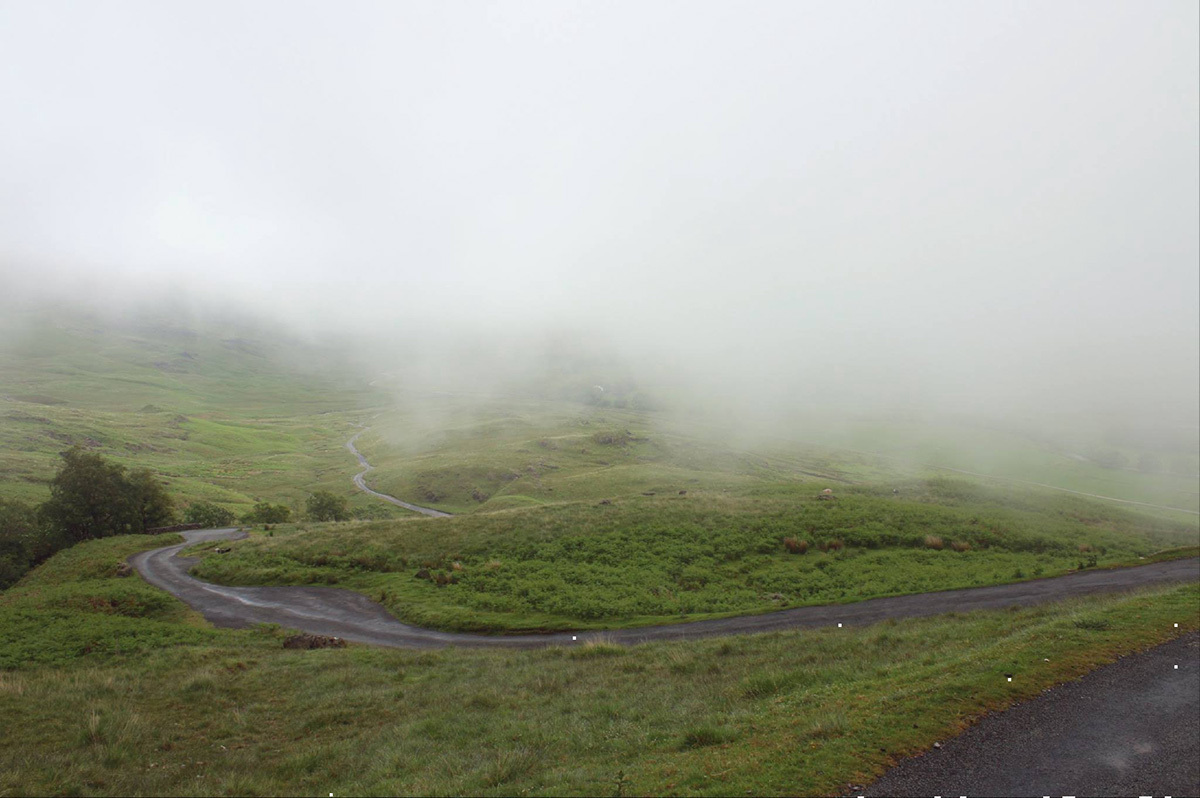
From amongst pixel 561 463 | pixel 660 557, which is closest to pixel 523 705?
pixel 660 557

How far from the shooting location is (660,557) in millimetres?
36844

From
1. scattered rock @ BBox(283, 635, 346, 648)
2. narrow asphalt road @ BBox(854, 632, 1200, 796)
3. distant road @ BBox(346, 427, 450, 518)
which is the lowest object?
distant road @ BBox(346, 427, 450, 518)

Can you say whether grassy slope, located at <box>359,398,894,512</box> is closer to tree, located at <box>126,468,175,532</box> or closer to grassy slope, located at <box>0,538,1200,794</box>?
tree, located at <box>126,468,175,532</box>

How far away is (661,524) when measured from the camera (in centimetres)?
4231

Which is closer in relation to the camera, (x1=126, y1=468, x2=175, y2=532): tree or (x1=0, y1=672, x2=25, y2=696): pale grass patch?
(x1=0, y1=672, x2=25, y2=696): pale grass patch

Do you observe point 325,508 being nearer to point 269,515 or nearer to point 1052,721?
point 269,515

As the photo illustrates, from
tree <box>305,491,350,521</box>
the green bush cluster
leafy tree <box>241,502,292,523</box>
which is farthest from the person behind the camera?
tree <box>305,491,350,521</box>

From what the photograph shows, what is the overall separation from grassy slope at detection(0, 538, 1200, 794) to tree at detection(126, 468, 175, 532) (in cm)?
3973

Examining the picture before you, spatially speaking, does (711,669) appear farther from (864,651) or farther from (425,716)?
(425,716)

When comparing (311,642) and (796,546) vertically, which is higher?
(796,546)

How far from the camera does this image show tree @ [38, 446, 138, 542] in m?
50.2

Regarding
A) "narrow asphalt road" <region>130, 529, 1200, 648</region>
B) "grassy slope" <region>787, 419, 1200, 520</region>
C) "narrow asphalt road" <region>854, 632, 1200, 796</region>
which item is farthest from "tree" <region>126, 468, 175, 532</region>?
"grassy slope" <region>787, 419, 1200, 520</region>

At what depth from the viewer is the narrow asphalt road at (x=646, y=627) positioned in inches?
1025

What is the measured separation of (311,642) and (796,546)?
103 ft
